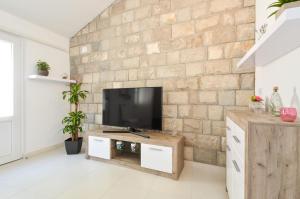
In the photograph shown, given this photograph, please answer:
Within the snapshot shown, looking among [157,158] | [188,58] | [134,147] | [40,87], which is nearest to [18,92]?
[40,87]

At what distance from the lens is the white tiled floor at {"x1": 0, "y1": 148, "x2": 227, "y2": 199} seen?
176 cm

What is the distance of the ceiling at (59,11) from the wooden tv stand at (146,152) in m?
2.32

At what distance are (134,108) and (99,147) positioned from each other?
92cm

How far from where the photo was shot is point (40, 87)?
10.0ft

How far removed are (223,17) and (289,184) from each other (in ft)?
7.16

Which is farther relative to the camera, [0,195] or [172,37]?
[172,37]

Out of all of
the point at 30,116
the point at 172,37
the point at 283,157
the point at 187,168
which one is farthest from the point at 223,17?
the point at 30,116

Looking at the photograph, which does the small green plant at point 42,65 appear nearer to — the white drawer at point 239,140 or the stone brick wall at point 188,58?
the stone brick wall at point 188,58

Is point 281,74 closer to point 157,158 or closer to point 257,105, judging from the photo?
point 257,105

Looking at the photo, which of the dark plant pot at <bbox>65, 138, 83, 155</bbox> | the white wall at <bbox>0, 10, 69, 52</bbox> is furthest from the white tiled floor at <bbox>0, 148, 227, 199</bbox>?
the white wall at <bbox>0, 10, 69, 52</bbox>

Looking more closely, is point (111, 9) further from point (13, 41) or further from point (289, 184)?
point (289, 184)

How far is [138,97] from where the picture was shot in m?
2.49

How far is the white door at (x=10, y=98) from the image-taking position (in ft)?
8.25

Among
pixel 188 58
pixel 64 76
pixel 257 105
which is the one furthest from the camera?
pixel 64 76
